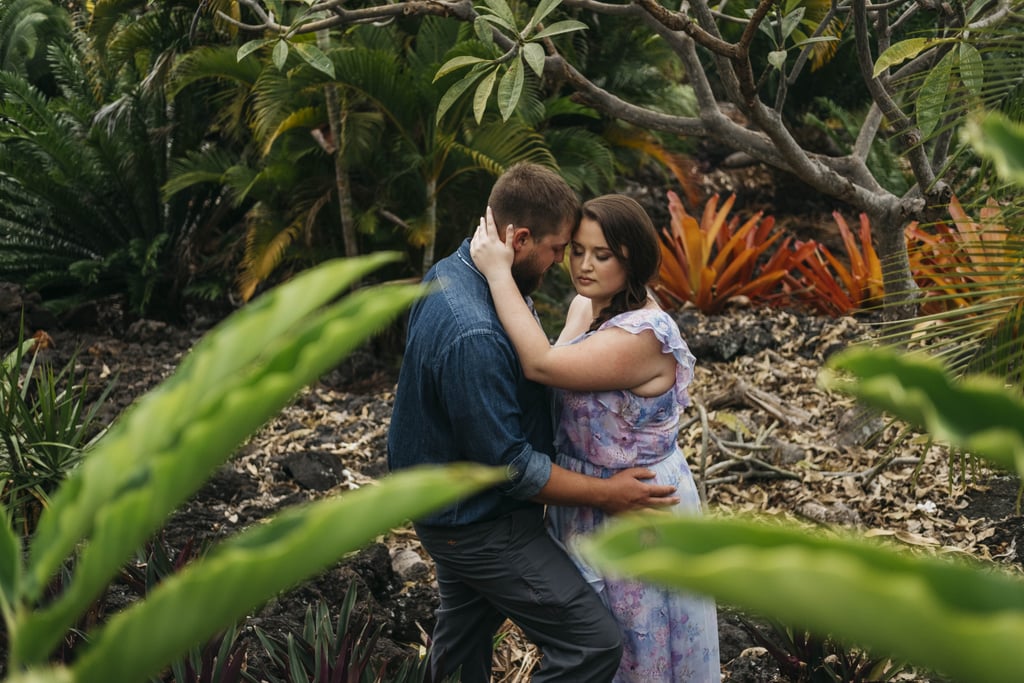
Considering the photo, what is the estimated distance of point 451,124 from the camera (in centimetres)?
674

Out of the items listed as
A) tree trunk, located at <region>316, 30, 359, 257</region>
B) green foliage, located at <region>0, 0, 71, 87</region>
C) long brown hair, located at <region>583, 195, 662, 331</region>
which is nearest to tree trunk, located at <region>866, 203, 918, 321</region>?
long brown hair, located at <region>583, 195, 662, 331</region>

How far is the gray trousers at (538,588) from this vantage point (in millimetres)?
2430

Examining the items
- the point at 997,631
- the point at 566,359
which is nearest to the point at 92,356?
the point at 566,359

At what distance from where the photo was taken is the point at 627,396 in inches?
97.1

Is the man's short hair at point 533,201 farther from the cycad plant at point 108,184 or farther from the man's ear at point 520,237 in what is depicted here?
the cycad plant at point 108,184

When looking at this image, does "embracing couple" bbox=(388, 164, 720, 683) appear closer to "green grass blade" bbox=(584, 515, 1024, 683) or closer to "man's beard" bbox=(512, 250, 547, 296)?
"man's beard" bbox=(512, 250, 547, 296)

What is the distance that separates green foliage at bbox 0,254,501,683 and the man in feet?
5.14

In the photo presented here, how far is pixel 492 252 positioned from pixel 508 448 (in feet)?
1.55

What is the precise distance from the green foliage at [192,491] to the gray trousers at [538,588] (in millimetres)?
1772

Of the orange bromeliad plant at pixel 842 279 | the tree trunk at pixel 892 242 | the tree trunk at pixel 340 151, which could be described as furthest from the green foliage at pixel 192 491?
the tree trunk at pixel 340 151

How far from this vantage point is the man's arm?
94.7 inches

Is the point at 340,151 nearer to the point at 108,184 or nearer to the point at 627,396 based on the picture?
the point at 108,184

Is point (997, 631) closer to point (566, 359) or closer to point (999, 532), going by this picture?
point (566, 359)

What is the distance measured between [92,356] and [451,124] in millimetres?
2890
